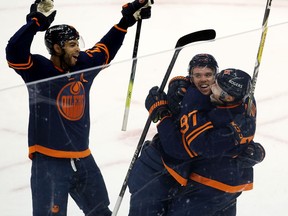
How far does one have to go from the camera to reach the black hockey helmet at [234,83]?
2.14 m

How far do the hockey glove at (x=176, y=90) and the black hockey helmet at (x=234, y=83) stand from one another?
92 millimetres

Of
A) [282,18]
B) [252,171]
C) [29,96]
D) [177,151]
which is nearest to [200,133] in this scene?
[177,151]

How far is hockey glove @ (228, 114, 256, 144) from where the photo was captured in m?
2.14

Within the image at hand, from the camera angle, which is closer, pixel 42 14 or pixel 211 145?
pixel 211 145

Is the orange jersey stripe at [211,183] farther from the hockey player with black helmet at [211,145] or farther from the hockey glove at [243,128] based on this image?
the hockey glove at [243,128]

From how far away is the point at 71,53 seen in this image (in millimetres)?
2521

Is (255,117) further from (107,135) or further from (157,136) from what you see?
(107,135)

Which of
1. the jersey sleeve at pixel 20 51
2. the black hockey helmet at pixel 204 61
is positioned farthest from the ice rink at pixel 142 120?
the jersey sleeve at pixel 20 51

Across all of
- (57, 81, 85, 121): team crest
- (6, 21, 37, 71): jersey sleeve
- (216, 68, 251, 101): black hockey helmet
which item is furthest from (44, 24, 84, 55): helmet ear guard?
(216, 68, 251, 101): black hockey helmet

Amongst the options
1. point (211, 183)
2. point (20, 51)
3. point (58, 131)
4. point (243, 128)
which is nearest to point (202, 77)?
point (243, 128)

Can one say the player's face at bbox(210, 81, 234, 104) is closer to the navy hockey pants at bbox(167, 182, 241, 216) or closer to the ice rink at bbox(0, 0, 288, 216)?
the ice rink at bbox(0, 0, 288, 216)

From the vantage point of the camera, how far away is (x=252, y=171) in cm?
227

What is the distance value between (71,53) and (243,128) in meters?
0.65

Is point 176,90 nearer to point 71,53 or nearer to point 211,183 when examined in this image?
point 211,183
